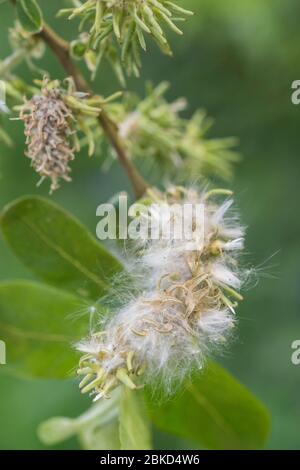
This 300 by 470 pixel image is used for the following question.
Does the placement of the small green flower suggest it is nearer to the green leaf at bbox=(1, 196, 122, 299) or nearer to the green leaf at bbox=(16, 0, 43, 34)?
the green leaf at bbox=(16, 0, 43, 34)
